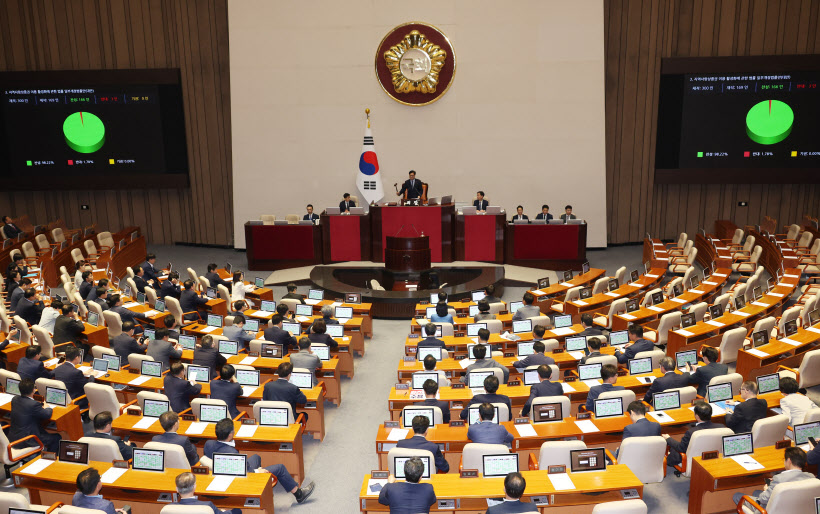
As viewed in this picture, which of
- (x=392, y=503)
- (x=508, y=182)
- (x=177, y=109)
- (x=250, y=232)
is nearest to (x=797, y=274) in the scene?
(x=508, y=182)

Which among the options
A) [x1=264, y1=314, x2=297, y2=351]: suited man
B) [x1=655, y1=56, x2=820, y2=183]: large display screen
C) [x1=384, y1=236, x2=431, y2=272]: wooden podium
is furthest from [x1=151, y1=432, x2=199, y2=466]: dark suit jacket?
[x1=655, y1=56, x2=820, y2=183]: large display screen

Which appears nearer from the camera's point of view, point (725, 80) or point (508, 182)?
point (725, 80)

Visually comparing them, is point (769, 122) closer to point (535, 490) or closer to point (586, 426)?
point (586, 426)

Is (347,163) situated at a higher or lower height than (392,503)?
higher

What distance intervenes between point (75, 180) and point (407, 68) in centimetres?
1081

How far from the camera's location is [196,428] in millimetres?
7219

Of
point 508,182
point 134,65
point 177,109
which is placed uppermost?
point 134,65

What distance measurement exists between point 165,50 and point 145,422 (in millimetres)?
15510

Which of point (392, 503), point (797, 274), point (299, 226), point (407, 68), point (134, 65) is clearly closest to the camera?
point (392, 503)

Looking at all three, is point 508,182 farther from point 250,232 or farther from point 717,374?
point 717,374

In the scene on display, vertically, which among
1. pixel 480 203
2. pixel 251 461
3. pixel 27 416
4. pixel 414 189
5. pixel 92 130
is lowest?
pixel 251 461

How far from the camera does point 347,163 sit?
63.2 ft

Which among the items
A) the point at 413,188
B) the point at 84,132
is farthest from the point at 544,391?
the point at 84,132

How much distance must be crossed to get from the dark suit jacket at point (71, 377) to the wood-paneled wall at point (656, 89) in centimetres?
1577
